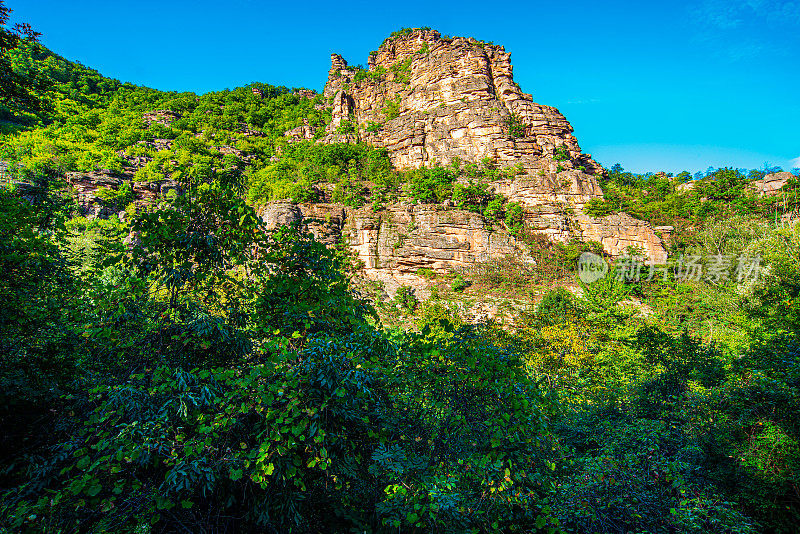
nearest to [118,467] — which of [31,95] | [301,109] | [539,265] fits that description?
[31,95]

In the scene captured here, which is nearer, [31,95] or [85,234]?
[31,95]

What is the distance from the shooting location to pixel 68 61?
67.6m

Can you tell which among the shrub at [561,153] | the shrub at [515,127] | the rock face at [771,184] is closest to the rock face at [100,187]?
the shrub at [515,127]

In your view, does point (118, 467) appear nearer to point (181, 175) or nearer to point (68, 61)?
point (181, 175)

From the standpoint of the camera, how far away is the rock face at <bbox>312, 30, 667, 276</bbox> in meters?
32.5

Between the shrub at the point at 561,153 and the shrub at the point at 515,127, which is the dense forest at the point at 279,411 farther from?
the shrub at the point at 515,127

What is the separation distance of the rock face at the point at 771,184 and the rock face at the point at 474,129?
17722 millimetres

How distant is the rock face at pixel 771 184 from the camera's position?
38.5 meters

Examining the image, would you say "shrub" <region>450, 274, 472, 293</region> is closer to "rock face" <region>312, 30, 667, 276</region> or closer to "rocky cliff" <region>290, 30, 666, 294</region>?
"rocky cliff" <region>290, 30, 666, 294</region>

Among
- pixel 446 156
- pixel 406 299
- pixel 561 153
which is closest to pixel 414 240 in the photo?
pixel 406 299

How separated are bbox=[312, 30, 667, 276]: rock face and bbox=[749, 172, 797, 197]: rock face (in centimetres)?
1772

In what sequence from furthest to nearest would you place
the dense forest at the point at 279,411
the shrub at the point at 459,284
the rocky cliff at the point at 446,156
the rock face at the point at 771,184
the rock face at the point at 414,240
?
the rock face at the point at 771,184 → the rocky cliff at the point at 446,156 → the rock face at the point at 414,240 → the shrub at the point at 459,284 → the dense forest at the point at 279,411

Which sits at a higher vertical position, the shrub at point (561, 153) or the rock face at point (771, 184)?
the shrub at point (561, 153)

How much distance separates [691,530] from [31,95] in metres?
14.0
